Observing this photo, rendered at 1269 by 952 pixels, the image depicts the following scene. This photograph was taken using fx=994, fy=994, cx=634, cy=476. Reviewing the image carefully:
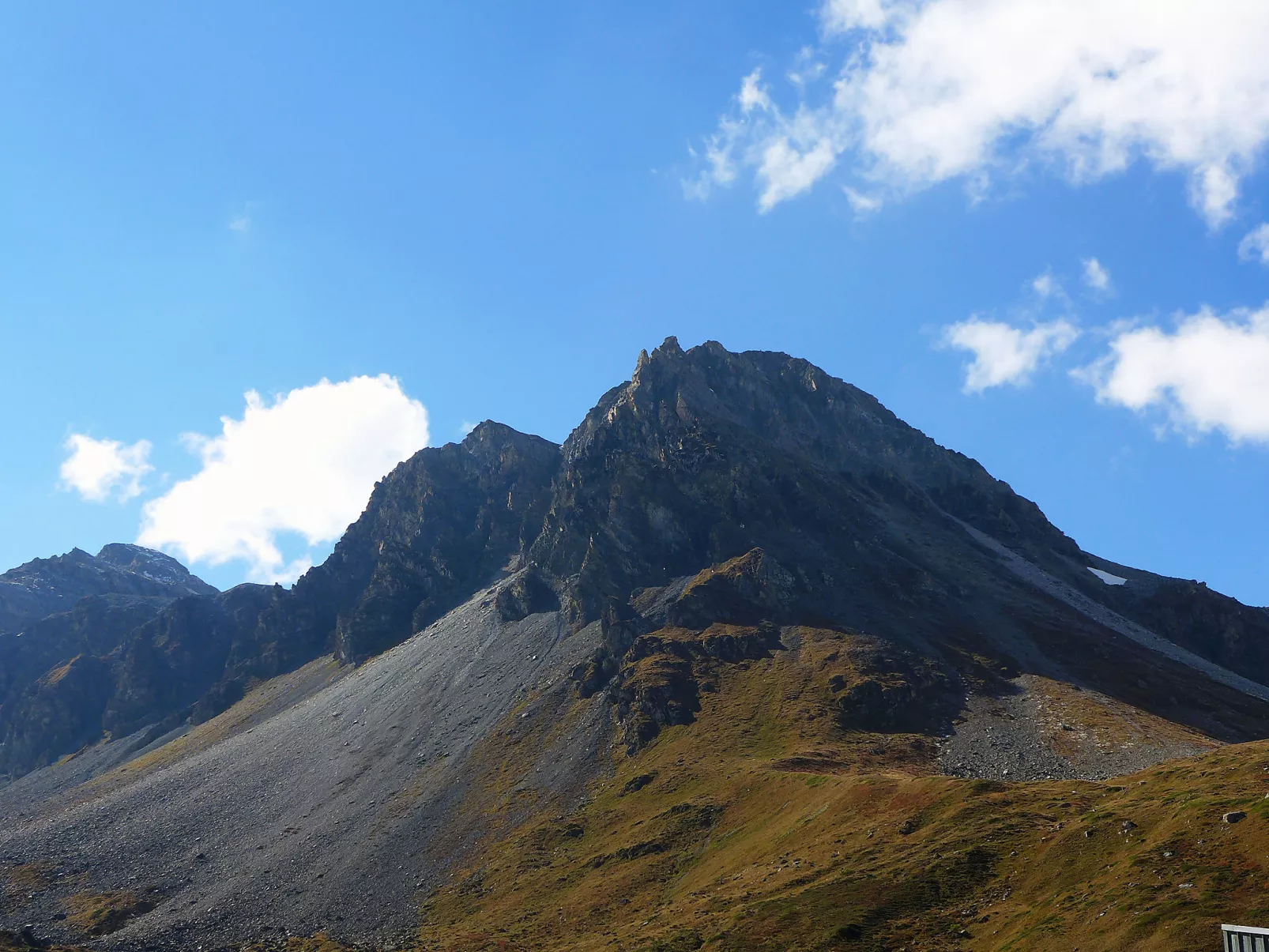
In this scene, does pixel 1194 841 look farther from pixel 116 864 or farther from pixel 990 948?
pixel 116 864

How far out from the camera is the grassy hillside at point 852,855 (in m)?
60.8

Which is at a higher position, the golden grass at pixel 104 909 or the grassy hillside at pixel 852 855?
the grassy hillside at pixel 852 855

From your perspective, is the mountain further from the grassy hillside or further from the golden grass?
→ the golden grass

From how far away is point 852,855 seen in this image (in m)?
86.2

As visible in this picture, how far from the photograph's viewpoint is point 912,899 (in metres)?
73.8

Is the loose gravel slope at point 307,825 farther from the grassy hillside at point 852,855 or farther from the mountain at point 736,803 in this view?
the grassy hillside at point 852,855

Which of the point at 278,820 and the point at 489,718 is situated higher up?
the point at 489,718

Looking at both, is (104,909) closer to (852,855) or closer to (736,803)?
(736,803)

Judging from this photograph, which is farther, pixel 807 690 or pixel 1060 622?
pixel 1060 622

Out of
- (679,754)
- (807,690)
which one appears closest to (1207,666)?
(807,690)

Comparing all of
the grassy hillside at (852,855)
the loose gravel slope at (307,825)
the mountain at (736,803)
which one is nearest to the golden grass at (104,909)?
the mountain at (736,803)

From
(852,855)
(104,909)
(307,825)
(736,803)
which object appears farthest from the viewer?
(307,825)

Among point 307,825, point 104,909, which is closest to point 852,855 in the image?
point 307,825

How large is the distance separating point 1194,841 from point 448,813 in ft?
351
